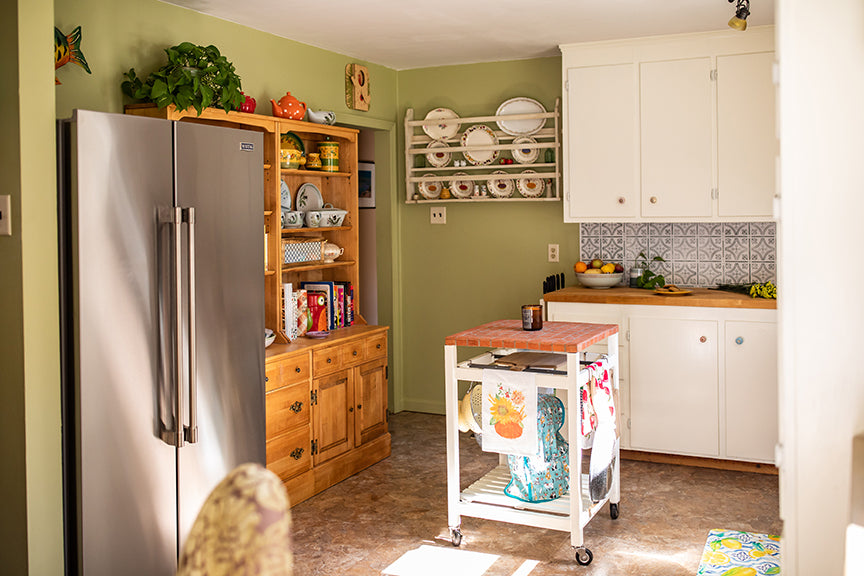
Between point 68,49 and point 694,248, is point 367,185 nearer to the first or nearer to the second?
point 694,248

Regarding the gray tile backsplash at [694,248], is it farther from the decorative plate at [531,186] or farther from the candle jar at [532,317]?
the candle jar at [532,317]

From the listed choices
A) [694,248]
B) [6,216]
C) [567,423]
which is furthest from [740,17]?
[6,216]

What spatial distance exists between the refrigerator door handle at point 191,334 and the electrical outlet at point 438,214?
299 centimetres

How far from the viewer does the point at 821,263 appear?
1947 millimetres

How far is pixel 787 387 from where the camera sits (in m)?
1.98

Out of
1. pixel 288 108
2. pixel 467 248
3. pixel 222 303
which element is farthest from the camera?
pixel 467 248

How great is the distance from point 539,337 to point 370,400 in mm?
1599

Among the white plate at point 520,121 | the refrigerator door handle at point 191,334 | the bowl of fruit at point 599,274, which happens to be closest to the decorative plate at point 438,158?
the white plate at point 520,121

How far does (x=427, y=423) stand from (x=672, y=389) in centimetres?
Answer: 173

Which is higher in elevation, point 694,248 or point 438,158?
point 438,158

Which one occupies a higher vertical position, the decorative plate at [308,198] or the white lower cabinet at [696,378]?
the decorative plate at [308,198]

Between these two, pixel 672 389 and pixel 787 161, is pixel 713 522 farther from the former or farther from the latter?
pixel 787 161

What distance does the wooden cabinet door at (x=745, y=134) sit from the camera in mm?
4461

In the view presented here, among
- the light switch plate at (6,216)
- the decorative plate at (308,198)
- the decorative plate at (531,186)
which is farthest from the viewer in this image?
the decorative plate at (531,186)
